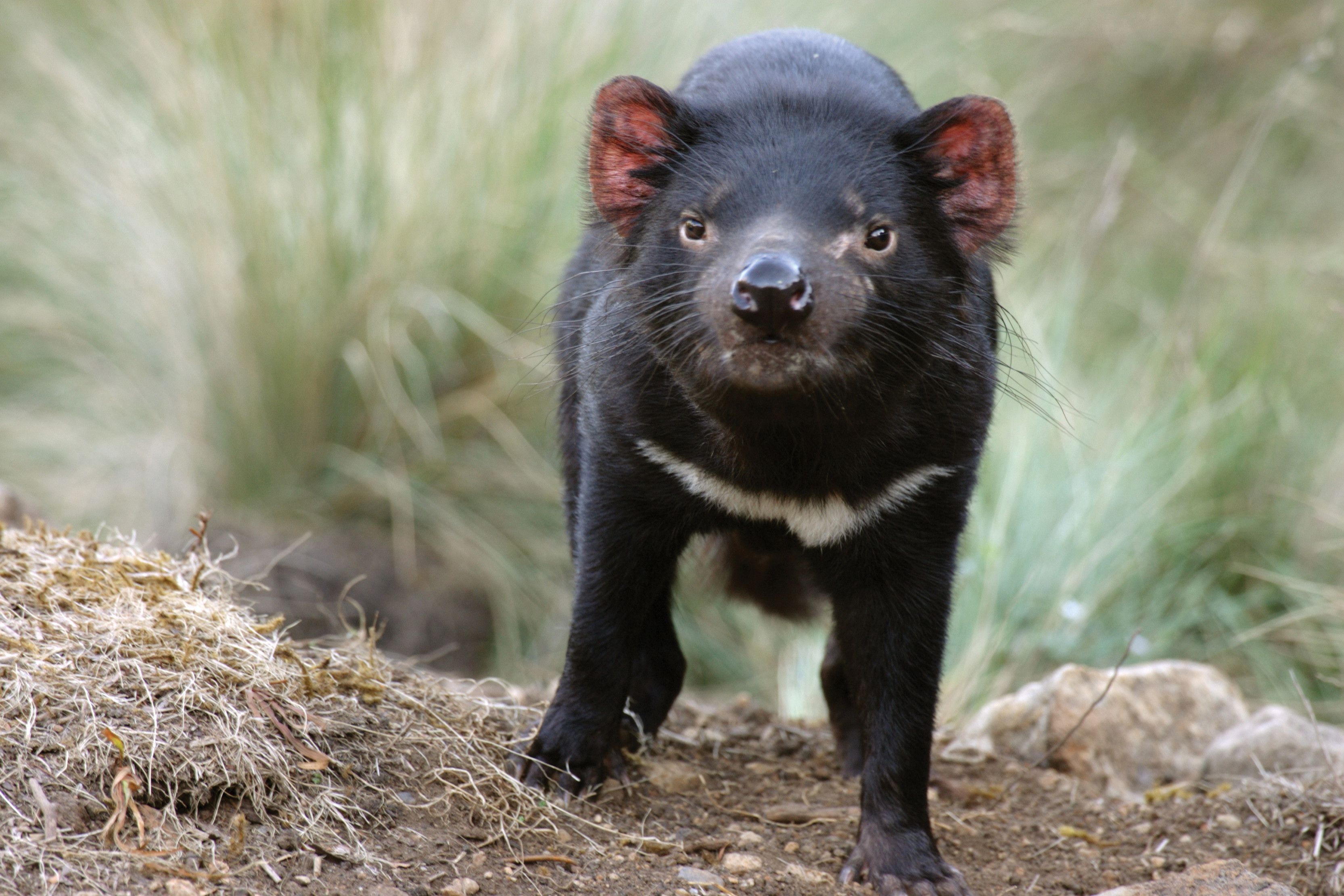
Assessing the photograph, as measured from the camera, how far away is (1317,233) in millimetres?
6520

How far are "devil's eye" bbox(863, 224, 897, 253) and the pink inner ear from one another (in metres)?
0.21

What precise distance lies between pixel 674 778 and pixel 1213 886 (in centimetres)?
111

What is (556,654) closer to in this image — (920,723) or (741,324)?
(920,723)

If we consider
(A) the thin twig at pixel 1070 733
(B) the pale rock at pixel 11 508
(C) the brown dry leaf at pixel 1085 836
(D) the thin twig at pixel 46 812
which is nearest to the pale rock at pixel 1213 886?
(C) the brown dry leaf at pixel 1085 836

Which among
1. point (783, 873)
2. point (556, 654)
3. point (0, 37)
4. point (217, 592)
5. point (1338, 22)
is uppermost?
point (1338, 22)

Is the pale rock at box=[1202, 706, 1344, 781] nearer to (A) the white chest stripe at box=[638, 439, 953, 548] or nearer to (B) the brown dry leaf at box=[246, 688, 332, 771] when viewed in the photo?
(A) the white chest stripe at box=[638, 439, 953, 548]

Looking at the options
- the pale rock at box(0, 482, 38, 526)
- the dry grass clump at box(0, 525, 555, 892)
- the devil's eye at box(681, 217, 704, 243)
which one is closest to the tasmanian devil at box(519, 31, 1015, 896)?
the devil's eye at box(681, 217, 704, 243)

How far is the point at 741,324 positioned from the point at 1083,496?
3.03 metres

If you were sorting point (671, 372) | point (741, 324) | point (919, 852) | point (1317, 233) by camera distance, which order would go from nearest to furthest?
1. point (741, 324)
2. point (671, 372)
3. point (919, 852)
4. point (1317, 233)

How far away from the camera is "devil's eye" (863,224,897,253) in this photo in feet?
7.42

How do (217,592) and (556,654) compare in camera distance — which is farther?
(556,654)

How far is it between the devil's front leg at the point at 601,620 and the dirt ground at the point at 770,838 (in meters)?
0.11

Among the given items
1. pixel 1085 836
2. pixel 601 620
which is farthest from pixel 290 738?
pixel 1085 836

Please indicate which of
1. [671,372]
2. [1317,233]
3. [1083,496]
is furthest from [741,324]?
[1317,233]
